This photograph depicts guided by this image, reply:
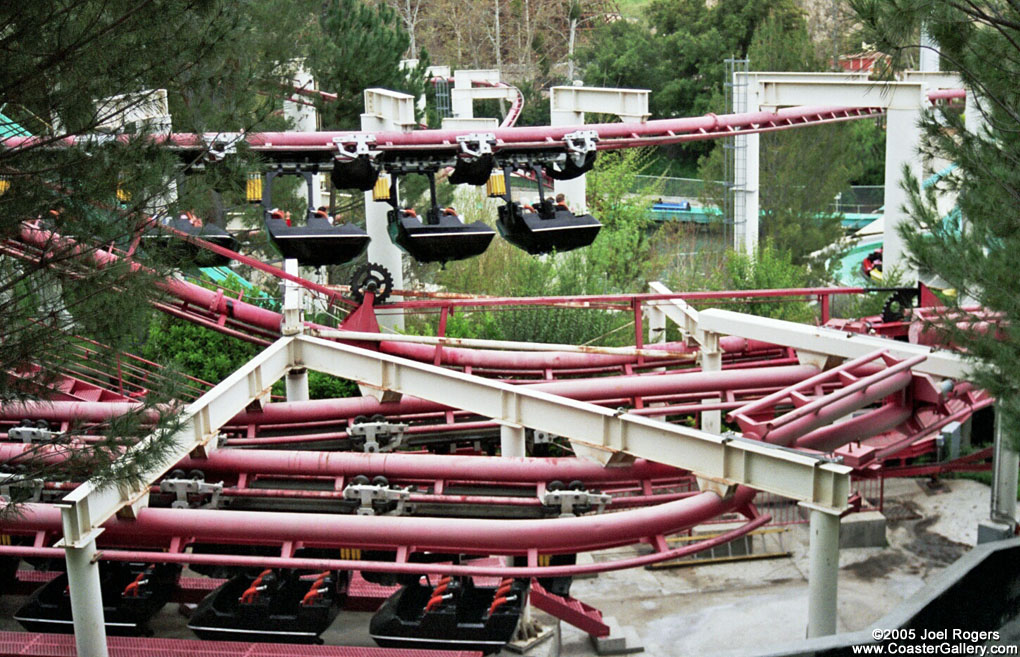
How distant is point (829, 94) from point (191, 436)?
9.25 metres

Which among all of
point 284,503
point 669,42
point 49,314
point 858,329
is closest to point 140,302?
point 49,314

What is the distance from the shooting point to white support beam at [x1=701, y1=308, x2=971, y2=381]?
28.5ft

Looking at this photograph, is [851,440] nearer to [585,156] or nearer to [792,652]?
[585,156]

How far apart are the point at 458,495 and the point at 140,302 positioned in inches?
139

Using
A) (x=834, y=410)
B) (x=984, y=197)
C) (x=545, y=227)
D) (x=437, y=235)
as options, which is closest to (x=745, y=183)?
(x=545, y=227)

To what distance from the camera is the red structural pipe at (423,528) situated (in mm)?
7699

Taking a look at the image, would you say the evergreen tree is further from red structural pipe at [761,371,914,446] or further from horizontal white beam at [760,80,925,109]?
horizontal white beam at [760,80,925,109]

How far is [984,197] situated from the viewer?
24.2ft

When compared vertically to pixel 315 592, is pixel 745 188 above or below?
above

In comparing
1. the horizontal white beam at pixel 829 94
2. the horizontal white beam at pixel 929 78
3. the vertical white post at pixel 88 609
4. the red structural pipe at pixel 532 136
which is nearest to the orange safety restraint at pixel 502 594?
the vertical white post at pixel 88 609

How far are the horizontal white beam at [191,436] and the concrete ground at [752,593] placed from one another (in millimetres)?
1916

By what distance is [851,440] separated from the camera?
8.65 meters

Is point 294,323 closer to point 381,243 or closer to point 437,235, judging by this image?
point 437,235

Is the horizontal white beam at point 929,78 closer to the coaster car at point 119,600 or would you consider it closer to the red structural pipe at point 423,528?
the red structural pipe at point 423,528
